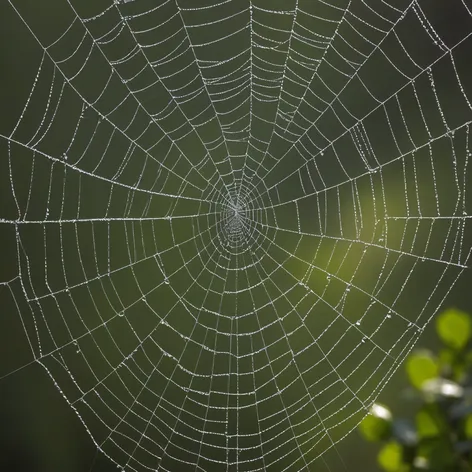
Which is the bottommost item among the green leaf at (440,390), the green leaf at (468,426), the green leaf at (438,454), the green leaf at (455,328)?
the green leaf at (438,454)

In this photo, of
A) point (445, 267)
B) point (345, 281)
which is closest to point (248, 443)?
point (345, 281)

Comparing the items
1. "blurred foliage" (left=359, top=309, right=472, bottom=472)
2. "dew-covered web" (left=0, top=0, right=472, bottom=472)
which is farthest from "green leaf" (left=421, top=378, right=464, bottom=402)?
"dew-covered web" (left=0, top=0, right=472, bottom=472)

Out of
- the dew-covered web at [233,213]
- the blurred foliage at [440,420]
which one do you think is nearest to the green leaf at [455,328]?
the blurred foliage at [440,420]

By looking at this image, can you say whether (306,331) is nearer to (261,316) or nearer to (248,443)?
(261,316)

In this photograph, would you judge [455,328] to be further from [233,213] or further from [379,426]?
[233,213]

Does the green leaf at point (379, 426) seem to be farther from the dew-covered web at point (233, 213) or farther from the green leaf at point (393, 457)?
the dew-covered web at point (233, 213)

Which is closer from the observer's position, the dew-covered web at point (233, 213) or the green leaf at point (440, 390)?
the green leaf at point (440, 390)

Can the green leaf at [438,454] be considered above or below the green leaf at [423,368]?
below
